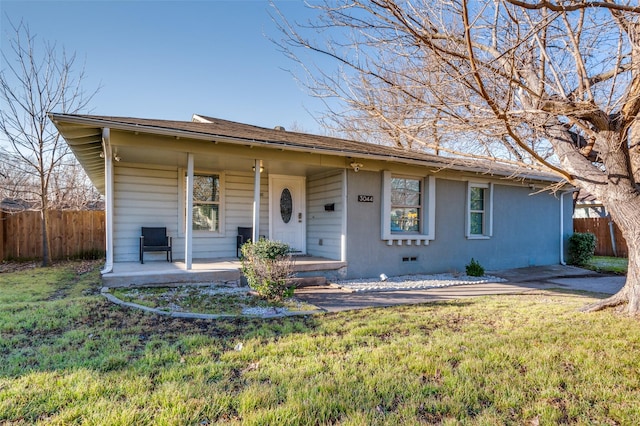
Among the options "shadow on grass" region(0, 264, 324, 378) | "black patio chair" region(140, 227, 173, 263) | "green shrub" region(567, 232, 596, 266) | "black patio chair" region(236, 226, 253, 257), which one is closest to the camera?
"shadow on grass" region(0, 264, 324, 378)

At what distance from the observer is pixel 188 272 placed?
6367 mm

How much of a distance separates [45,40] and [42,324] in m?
10.1

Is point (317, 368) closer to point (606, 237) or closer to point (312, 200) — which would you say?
point (312, 200)

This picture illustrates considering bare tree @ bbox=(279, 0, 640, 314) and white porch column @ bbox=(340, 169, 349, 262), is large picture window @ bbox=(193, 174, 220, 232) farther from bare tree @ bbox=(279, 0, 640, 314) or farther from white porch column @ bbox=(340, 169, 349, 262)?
bare tree @ bbox=(279, 0, 640, 314)

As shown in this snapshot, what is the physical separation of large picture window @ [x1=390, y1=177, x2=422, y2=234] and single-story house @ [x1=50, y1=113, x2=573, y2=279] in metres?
0.03

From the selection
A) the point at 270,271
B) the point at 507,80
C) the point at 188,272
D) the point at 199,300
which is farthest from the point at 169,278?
the point at 507,80

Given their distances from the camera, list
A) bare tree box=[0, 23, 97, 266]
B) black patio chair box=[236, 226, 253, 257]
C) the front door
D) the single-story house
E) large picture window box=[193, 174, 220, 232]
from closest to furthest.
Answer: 1. the single-story house
2. large picture window box=[193, 174, 220, 232]
3. black patio chair box=[236, 226, 253, 257]
4. the front door
5. bare tree box=[0, 23, 97, 266]

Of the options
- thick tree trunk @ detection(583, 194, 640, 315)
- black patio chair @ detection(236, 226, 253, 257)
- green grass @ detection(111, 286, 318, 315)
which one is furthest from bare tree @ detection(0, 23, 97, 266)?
thick tree trunk @ detection(583, 194, 640, 315)

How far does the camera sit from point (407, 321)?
4.58 meters

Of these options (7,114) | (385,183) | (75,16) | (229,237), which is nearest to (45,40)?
(75,16)

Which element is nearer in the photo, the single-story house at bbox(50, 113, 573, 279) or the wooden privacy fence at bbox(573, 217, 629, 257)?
the single-story house at bbox(50, 113, 573, 279)

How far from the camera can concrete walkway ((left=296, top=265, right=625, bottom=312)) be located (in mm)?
5809

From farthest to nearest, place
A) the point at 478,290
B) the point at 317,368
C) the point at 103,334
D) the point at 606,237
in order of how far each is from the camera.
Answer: the point at 606,237, the point at 478,290, the point at 103,334, the point at 317,368

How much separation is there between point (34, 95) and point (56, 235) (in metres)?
4.28
